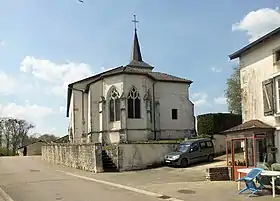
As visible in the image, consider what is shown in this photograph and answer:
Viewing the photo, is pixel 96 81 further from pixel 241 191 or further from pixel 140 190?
pixel 241 191

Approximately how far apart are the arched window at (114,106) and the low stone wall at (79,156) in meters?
4.90

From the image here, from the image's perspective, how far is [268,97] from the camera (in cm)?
1719

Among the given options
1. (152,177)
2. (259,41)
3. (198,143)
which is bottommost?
(152,177)

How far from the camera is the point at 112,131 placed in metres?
32.4

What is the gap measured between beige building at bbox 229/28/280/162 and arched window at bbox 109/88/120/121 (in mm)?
14161

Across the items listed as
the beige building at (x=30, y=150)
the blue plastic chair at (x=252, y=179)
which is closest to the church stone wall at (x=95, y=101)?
the blue plastic chair at (x=252, y=179)

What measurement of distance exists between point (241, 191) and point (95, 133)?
22.7 meters

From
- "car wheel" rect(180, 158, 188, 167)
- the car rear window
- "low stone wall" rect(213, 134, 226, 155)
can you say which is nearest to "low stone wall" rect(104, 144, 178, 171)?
"car wheel" rect(180, 158, 188, 167)

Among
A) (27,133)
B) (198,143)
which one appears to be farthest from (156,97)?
(27,133)

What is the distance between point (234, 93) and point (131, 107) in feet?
57.7

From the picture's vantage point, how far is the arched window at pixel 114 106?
32281 mm

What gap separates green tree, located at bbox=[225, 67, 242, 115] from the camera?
43.6 m

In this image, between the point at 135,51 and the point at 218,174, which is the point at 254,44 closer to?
the point at 218,174

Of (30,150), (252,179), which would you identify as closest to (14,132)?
(30,150)
